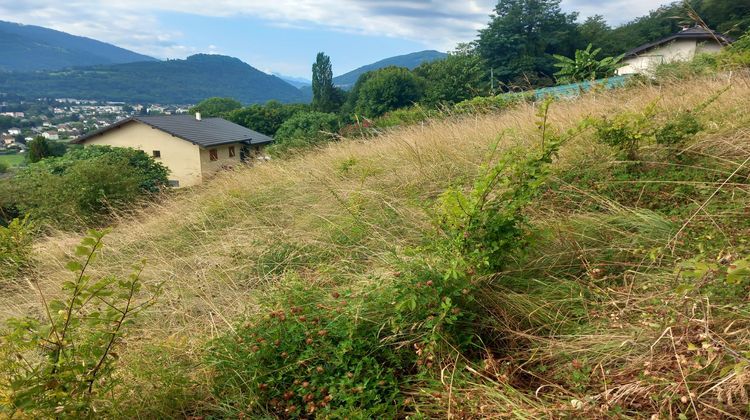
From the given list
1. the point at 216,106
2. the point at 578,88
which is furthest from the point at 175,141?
the point at 216,106

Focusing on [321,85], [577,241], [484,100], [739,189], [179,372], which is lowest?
[179,372]

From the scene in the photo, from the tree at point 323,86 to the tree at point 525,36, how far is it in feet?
95.3

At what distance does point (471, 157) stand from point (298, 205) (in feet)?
6.10

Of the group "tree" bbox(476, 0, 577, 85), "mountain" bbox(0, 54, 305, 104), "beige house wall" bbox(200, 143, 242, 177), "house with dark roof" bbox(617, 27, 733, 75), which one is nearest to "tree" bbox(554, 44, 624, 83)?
"house with dark roof" bbox(617, 27, 733, 75)

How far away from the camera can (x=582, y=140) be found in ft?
12.1

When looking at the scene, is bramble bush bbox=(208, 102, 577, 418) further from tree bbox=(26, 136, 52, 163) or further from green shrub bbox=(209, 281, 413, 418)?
tree bbox=(26, 136, 52, 163)

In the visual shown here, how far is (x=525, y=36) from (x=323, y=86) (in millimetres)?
33941

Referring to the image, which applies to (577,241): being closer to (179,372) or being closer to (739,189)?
(739,189)

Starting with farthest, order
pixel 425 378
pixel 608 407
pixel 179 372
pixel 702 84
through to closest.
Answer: pixel 702 84 < pixel 179 372 < pixel 425 378 < pixel 608 407

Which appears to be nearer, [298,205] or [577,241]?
[577,241]

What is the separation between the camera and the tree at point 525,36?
42062 millimetres

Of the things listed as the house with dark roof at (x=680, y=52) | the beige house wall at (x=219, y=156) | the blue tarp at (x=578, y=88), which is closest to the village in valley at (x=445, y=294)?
the house with dark roof at (x=680, y=52)

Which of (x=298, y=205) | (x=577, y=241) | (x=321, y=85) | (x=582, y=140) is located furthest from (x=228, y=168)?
(x=321, y=85)

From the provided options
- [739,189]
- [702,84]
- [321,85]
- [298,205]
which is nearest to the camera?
[739,189]
